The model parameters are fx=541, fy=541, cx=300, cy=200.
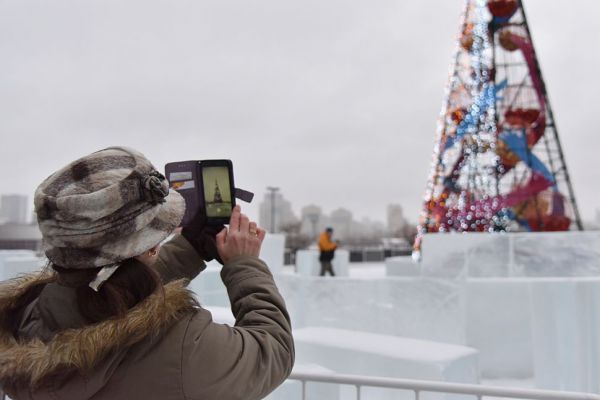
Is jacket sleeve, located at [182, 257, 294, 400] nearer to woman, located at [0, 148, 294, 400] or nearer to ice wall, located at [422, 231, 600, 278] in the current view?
woman, located at [0, 148, 294, 400]

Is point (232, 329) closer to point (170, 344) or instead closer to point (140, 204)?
point (170, 344)

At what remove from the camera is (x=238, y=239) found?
50.4 inches

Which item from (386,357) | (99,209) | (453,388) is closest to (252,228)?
(99,209)

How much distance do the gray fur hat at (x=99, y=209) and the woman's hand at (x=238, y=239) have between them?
0.61 ft

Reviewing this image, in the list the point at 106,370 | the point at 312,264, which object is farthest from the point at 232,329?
the point at 312,264

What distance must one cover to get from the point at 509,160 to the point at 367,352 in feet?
20.4

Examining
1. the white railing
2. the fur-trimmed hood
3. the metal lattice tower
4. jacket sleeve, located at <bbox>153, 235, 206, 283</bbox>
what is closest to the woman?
the fur-trimmed hood

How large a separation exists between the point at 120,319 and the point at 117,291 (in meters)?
0.08

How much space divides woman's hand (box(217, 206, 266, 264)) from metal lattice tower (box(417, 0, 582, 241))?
857 cm

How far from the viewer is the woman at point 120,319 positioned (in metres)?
1.04

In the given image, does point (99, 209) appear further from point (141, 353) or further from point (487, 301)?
point (487, 301)

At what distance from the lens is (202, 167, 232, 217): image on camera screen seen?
1359 mm

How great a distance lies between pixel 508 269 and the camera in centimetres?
648

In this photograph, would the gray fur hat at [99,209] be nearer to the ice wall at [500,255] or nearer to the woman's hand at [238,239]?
the woman's hand at [238,239]
